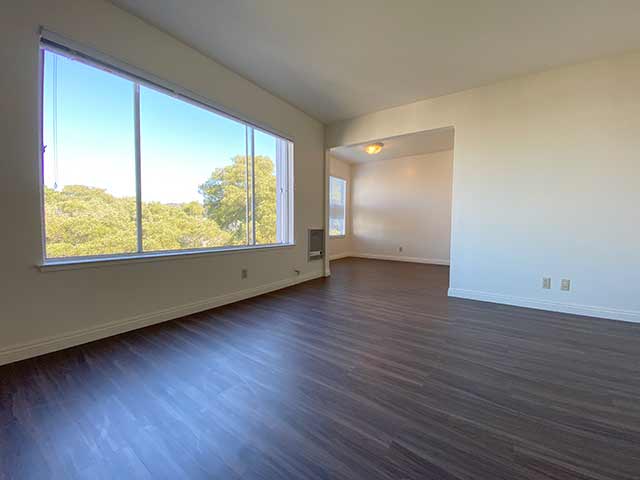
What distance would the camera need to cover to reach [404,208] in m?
7.11

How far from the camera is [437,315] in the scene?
2.91 meters

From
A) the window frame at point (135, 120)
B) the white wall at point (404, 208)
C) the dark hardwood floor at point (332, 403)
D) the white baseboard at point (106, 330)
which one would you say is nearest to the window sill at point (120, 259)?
the window frame at point (135, 120)

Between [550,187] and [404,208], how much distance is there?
13.3 feet

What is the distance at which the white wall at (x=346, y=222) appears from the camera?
7.31m

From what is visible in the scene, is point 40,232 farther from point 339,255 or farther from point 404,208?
point 404,208

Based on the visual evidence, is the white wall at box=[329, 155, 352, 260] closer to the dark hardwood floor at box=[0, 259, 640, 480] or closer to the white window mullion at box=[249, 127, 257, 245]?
the white window mullion at box=[249, 127, 257, 245]

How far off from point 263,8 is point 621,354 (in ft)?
13.1

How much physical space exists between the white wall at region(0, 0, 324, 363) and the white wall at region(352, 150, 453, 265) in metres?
4.90

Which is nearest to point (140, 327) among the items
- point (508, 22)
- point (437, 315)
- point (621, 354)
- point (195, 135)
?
point (195, 135)

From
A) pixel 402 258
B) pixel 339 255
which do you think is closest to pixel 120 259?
pixel 339 255

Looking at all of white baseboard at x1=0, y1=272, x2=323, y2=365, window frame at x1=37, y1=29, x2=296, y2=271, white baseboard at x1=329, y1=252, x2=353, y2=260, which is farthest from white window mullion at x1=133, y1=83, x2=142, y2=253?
white baseboard at x1=329, y1=252, x2=353, y2=260

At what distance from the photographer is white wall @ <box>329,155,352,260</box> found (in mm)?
7309

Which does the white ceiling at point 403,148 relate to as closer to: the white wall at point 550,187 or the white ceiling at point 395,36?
the white wall at point 550,187

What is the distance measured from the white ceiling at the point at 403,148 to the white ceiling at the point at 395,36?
1868mm
